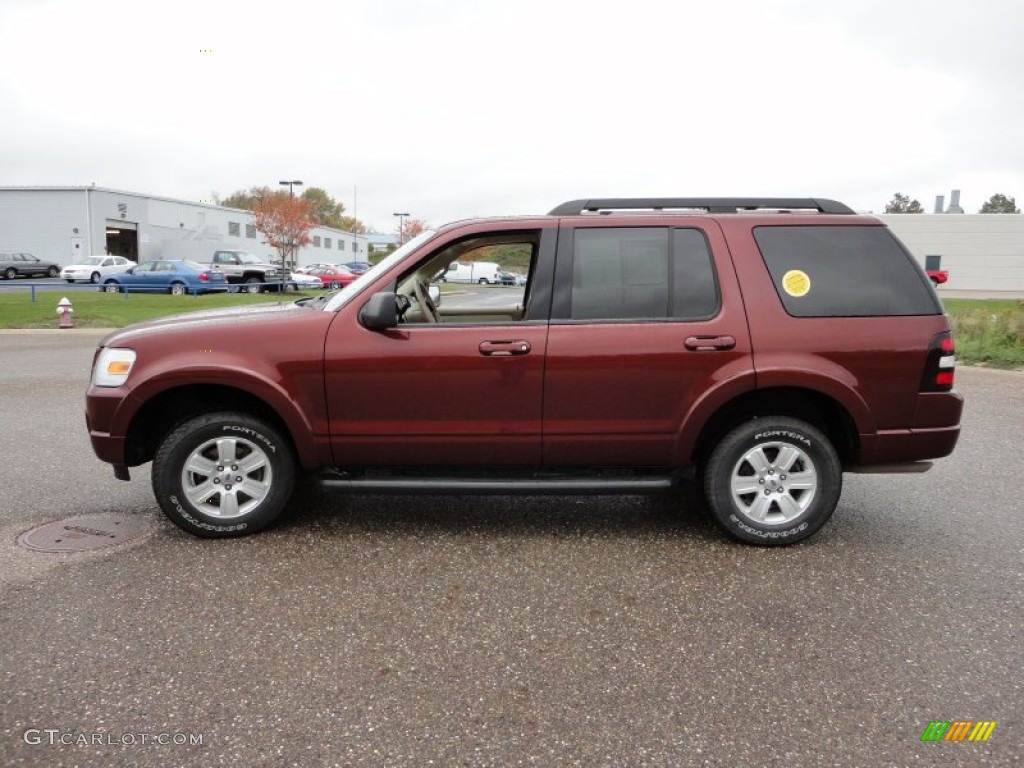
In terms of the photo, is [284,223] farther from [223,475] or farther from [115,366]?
[223,475]

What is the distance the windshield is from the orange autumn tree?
48.5m

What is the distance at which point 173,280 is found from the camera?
29.5m

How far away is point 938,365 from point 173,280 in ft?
96.7

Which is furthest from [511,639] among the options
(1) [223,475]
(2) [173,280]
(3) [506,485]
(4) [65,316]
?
(2) [173,280]

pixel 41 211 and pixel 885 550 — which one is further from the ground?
pixel 41 211

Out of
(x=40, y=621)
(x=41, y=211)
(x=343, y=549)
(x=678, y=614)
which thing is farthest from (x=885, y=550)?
(x=41, y=211)

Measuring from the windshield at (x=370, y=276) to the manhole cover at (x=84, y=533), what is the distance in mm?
1769

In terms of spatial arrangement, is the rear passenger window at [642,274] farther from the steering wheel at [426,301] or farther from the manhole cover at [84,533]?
the manhole cover at [84,533]

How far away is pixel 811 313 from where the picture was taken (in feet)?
14.2

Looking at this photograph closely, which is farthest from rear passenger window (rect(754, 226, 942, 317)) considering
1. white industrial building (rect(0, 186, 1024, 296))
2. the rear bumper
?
white industrial building (rect(0, 186, 1024, 296))

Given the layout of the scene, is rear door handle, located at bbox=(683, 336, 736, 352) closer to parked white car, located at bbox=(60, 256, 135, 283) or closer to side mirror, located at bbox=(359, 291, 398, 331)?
side mirror, located at bbox=(359, 291, 398, 331)

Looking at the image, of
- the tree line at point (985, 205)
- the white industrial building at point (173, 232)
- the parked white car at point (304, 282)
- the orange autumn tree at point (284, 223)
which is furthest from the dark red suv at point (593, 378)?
the tree line at point (985, 205)

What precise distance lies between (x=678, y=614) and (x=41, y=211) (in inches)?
2215

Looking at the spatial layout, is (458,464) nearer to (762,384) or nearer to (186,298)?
(762,384)
